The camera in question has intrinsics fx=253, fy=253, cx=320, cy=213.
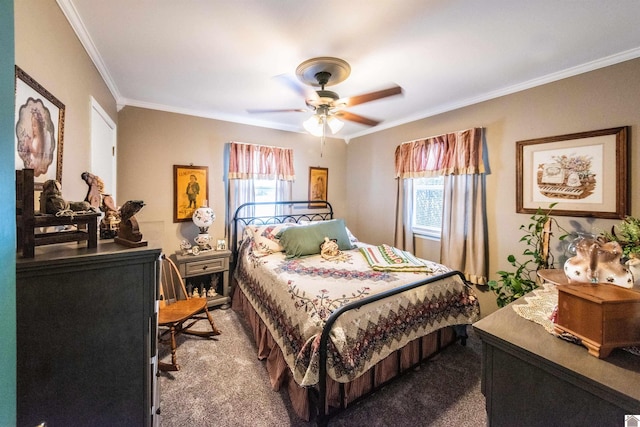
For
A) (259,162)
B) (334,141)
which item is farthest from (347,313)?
(334,141)

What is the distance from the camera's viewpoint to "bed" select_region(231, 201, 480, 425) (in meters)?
1.53

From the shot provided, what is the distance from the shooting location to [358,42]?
1.74 meters

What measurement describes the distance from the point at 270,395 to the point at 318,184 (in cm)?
307

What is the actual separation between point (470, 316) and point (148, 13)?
3.19 meters

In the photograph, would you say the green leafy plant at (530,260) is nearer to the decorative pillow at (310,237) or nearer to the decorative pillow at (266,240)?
the decorative pillow at (310,237)

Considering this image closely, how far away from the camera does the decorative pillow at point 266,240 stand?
2.92m

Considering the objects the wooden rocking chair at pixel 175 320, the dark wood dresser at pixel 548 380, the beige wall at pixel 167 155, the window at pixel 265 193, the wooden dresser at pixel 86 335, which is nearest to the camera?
the dark wood dresser at pixel 548 380

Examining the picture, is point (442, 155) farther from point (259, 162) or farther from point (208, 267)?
point (208, 267)

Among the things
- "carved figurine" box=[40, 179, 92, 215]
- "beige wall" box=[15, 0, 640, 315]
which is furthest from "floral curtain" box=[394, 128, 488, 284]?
"carved figurine" box=[40, 179, 92, 215]

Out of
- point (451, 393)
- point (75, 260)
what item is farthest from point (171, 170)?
point (451, 393)

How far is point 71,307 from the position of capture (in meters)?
0.88

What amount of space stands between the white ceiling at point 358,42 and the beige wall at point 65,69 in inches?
6.0

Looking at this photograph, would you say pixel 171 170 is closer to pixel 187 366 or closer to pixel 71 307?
pixel 187 366

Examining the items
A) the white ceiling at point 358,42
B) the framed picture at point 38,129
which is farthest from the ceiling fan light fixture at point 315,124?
the framed picture at point 38,129
